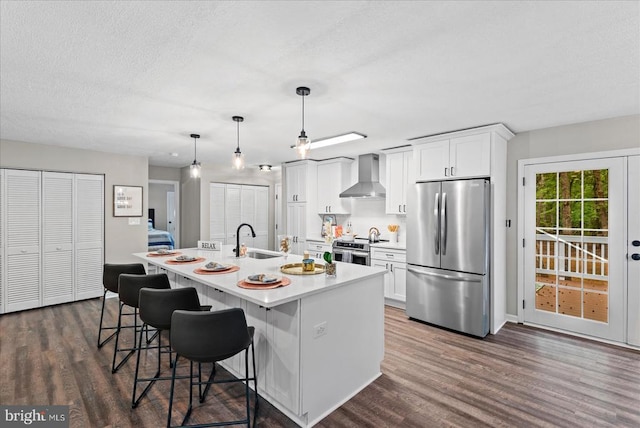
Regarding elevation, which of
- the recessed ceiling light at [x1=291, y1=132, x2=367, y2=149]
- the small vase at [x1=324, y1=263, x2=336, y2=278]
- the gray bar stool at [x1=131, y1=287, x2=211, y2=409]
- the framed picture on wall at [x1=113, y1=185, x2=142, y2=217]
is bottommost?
the gray bar stool at [x1=131, y1=287, x2=211, y2=409]

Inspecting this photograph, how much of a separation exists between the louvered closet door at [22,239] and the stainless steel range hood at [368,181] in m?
4.75

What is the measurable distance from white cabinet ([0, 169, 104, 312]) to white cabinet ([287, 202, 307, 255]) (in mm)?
3294

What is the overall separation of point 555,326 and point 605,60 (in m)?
3.09

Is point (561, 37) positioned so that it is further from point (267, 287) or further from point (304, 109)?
point (267, 287)

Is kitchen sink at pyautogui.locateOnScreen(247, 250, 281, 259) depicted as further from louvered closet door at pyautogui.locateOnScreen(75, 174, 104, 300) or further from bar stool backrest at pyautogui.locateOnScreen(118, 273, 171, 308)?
Answer: louvered closet door at pyautogui.locateOnScreen(75, 174, 104, 300)

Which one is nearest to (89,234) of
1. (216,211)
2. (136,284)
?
(216,211)

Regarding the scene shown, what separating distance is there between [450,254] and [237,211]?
4860 millimetres

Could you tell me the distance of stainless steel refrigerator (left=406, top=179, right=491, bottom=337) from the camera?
11.9 ft

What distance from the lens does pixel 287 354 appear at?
2.15 metres

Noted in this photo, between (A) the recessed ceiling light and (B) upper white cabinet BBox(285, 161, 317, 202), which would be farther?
(B) upper white cabinet BBox(285, 161, 317, 202)

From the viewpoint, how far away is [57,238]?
4.81 metres

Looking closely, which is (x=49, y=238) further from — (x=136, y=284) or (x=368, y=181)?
(x=368, y=181)

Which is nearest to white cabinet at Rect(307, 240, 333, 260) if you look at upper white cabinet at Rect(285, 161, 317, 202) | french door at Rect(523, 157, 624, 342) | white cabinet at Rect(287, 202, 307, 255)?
white cabinet at Rect(287, 202, 307, 255)

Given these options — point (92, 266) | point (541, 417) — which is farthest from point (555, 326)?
point (92, 266)
